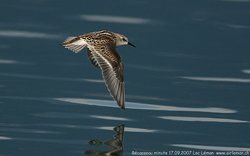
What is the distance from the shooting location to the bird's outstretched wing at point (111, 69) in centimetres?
1395

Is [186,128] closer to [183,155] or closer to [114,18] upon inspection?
[183,155]

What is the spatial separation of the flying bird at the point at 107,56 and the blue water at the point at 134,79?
0.39 metres

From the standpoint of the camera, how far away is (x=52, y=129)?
45.5 feet

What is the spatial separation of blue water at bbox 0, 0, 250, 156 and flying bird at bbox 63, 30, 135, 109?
0.39 metres

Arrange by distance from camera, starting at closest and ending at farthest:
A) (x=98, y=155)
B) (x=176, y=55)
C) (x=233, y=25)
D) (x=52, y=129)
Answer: (x=98, y=155) < (x=52, y=129) < (x=176, y=55) < (x=233, y=25)

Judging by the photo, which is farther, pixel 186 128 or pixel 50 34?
pixel 50 34

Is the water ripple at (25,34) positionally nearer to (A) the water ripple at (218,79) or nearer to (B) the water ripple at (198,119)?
(A) the water ripple at (218,79)

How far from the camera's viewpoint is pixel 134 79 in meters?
16.2

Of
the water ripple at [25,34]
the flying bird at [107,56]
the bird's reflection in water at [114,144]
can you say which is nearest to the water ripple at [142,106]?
the flying bird at [107,56]

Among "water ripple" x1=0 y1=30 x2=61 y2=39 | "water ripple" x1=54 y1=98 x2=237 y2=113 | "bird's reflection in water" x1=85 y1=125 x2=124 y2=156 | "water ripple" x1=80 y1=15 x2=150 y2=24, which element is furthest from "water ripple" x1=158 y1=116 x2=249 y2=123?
"water ripple" x1=80 y1=15 x2=150 y2=24

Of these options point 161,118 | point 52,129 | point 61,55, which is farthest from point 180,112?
→ point 61,55

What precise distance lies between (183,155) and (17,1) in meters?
7.49

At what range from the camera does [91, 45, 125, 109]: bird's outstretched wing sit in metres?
13.9

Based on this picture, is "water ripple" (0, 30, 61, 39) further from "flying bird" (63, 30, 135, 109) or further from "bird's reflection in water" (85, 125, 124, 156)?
"bird's reflection in water" (85, 125, 124, 156)
